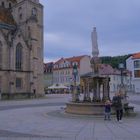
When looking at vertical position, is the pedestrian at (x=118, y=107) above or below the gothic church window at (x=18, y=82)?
below

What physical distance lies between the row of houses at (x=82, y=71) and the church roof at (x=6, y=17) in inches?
1511

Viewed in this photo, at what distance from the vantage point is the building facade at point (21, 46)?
5294 centimetres

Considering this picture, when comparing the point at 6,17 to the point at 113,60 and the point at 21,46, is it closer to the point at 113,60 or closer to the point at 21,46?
the point at 21,46

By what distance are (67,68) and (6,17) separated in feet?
158

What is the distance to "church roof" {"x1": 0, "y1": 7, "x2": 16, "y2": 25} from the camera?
60603 millimetres

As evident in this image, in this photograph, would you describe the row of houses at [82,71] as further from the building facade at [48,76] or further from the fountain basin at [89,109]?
the fountain basin at [89,109]

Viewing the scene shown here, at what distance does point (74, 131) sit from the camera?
41.9 ft

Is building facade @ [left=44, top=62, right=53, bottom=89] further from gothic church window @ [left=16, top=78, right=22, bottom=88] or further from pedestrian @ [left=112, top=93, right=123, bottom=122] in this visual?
pedestrian @ [left=112, top=93, right=123, bottom=122]

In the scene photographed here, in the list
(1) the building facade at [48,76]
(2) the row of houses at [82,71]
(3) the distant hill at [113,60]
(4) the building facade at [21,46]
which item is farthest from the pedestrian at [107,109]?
(3) the distant hill at [113,60]

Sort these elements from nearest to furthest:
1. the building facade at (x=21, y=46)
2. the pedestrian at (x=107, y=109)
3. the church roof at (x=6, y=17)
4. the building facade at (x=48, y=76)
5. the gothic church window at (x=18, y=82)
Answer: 1. the pedestrian at (x=107, y=109)
2. the building facade at (x=21, y=46)
3. the gothic church window at (x=18, y=82)
4. the church roof at (x=6, y=17)
5. the building facade at (x=48, y=76)

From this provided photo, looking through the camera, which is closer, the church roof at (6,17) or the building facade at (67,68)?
the church roof at (6,17)

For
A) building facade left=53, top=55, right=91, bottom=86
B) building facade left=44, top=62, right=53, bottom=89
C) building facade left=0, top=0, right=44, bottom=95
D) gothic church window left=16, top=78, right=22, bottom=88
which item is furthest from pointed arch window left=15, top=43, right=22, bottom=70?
building facade left=44, top=62, right=53, bottom=89

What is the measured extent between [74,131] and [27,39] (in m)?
47.6

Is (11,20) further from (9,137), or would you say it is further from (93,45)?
(9,137)
